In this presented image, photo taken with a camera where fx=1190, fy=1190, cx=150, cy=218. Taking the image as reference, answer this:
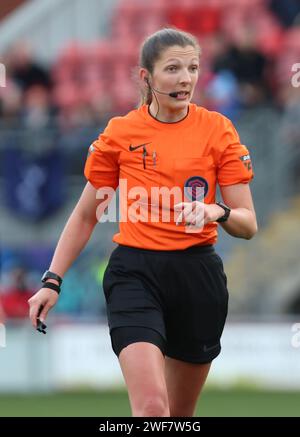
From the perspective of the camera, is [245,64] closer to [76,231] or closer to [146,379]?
[76,231]

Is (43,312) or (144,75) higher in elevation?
(144,75)

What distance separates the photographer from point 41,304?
Result: 549 centimetres

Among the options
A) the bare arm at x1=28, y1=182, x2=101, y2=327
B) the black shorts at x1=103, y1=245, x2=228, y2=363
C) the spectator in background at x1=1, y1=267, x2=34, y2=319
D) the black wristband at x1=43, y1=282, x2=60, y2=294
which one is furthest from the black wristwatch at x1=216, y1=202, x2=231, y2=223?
the spectator in background at x1=1, y1=267, x2=34, y2=319

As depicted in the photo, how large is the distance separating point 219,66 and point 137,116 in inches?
346

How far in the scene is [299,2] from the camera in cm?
1540

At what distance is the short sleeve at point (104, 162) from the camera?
546 cm

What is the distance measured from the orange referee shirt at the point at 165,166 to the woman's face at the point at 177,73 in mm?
116

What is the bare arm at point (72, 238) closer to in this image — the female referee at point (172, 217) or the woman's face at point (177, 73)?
the female referee at point (172, 217)

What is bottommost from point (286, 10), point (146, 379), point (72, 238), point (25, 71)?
point (146, 379)

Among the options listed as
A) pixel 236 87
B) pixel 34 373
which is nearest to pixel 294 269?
pixel 236 87

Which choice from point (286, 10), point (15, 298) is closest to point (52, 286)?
point (15, 298)

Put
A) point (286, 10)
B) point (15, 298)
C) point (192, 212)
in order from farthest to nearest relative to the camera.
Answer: point (286, 10)
point (15, 298)
point (192, 212)

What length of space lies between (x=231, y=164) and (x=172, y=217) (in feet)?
1.17

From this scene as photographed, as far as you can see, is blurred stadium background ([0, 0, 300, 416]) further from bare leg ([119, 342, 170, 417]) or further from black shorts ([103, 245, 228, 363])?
bare leg ([119, 342, 170, 417])
